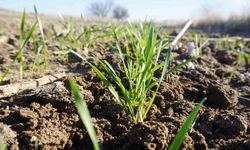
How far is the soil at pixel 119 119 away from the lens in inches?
52.4

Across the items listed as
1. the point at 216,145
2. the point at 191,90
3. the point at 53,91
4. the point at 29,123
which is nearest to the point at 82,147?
the point at 29,123

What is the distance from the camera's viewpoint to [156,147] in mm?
1317

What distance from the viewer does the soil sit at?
133cm

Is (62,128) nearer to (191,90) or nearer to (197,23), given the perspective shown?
(191,90)

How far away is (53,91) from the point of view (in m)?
1.69

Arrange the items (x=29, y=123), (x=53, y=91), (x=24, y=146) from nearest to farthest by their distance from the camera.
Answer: (x=24, y=146)
(x=29, y=123)
(x=53, y=91)

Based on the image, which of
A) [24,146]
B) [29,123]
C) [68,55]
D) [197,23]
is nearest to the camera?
[24,146]

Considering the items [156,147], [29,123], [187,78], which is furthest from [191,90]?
[29,123]

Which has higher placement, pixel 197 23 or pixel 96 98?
pixel 96 98

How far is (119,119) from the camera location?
154 centimetres

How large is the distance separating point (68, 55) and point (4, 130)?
5.68 ft

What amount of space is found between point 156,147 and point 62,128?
0.38 metres

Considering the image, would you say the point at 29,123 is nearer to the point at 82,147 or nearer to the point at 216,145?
the point at 82,147

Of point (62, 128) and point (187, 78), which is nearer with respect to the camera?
point (62, 128)
